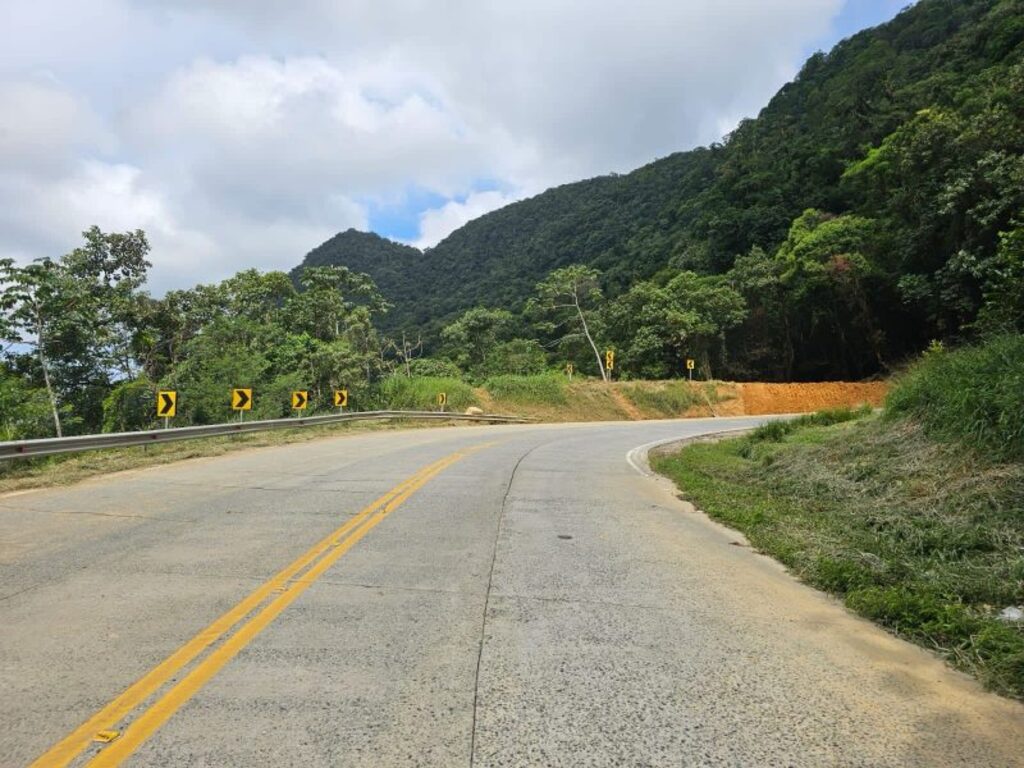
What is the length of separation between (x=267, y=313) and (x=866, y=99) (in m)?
61.0

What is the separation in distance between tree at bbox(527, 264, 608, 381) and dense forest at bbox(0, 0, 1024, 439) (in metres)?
0.29

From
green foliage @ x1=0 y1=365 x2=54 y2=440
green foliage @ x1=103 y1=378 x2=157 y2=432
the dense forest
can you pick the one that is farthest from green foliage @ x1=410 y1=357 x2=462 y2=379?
green foliage @ x1=0 y1=365 x2=54 y2=440

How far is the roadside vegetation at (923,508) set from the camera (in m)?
5.04

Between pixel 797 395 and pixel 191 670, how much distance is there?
48774 mm

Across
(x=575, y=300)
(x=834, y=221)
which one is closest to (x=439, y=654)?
(x=575, y=300)

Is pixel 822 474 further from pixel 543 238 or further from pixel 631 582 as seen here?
pixel 543 238

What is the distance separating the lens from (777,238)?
2506 inches

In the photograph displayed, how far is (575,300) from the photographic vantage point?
53.8 metres

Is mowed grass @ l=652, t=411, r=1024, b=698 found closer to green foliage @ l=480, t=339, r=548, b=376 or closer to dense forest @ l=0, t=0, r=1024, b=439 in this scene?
dense forest @ l=0, t=0, r=1024, b=439

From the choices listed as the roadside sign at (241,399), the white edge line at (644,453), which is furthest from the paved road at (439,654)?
the roadside sign at (241,399)

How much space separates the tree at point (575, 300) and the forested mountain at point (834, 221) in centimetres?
315

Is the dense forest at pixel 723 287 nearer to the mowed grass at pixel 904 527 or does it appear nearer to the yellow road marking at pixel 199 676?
the mowed grass at pixel 904 527

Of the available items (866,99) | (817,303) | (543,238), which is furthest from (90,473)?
(543,238)

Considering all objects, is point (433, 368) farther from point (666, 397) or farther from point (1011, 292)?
point (1011, 292)
